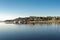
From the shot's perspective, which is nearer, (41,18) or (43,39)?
(43,39)

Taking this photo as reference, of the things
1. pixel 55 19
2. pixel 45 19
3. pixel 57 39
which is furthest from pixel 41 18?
pixel 57 39

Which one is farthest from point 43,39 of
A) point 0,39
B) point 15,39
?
point 0,39

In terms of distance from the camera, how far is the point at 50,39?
15062mm

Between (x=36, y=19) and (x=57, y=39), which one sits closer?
(x=57, y=39)

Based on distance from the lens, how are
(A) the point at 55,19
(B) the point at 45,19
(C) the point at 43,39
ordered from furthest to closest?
(B) the point at 45,19
(A) the point at 55,19
(C) the point at 43,39

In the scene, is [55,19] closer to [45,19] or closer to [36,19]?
[45,19]

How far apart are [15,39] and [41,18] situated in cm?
8012

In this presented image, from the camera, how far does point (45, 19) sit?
93125 millimetres

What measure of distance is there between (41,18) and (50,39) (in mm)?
79600

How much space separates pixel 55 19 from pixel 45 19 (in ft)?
30.2

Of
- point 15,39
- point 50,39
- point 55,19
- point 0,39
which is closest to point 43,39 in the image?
point 50,39

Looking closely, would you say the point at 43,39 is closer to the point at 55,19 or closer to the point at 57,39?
the point at 57,39

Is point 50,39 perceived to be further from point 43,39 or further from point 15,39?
point 15,39

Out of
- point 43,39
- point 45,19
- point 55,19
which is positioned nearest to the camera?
point 43,39
